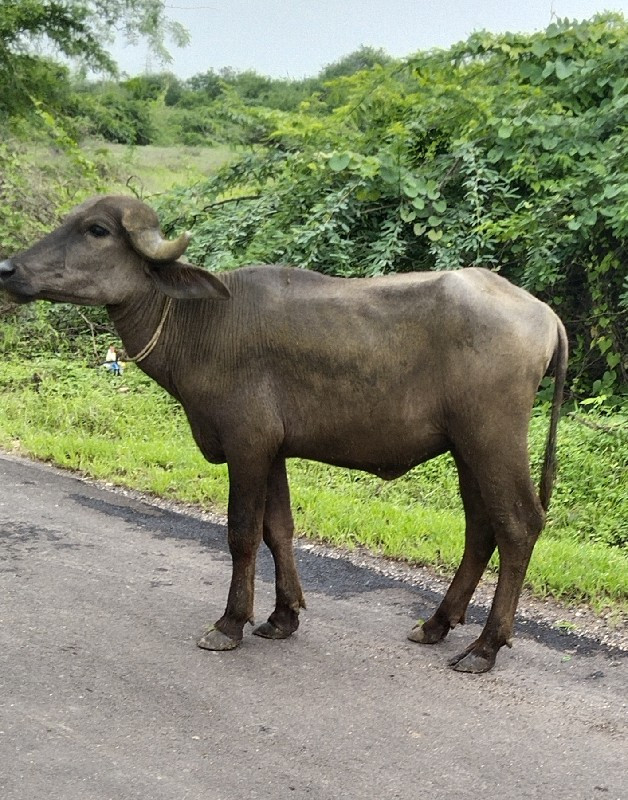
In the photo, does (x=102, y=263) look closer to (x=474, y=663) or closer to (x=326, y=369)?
(x=326, y=369)

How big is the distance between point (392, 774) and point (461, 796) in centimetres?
26

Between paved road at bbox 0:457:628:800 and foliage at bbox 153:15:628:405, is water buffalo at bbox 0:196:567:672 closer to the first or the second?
paved road at bbox 0:457:628:800

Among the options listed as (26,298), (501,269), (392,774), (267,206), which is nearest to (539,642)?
(392,774)

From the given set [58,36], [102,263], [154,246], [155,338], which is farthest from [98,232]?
[58,36]

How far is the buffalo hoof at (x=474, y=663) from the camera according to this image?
4.37 metres

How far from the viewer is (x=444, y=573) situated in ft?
18.4

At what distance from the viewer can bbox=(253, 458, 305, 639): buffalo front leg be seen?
473 cm

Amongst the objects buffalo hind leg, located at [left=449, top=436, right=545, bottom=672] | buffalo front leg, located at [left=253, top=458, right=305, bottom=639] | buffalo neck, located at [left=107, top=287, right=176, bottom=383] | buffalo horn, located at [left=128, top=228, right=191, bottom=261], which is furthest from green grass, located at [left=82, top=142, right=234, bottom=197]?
buffalo hind leg, located at [left=449, top=436, right=545, bottom=672]

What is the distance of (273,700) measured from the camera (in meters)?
4.06

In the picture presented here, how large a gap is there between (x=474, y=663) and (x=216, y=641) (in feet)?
3.82

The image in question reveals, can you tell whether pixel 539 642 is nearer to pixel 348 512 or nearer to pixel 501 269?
pixel 348 512

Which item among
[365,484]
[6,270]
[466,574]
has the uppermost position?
[6,270]

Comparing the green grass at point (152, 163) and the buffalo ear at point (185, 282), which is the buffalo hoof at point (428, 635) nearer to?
the buffalo ear at point (185, 282)

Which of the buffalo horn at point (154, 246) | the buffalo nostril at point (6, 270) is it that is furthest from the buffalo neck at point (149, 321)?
the buffalo nostril at point (6, 270)
